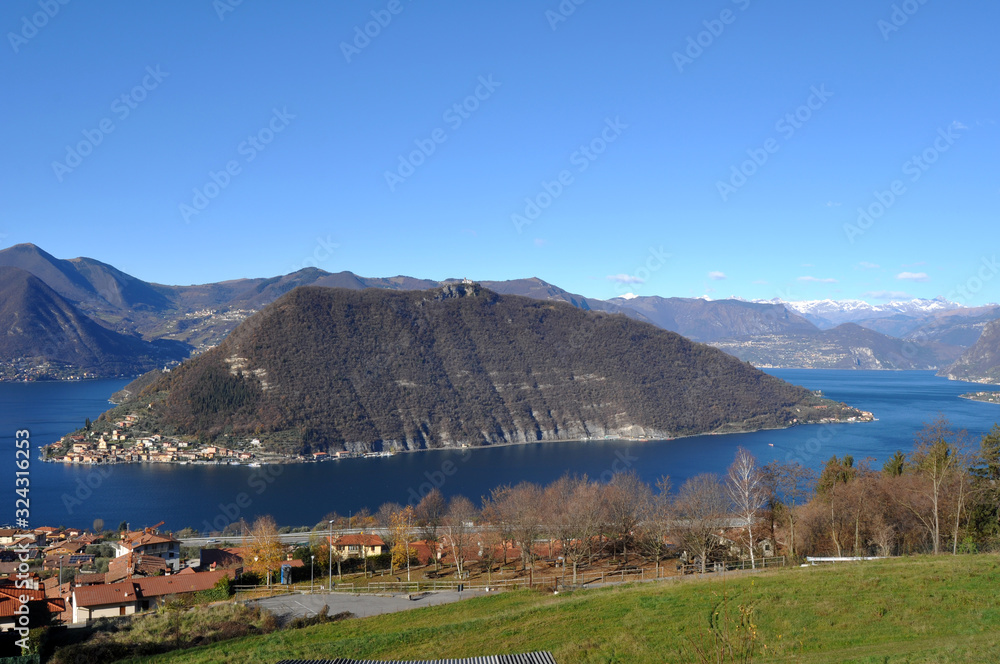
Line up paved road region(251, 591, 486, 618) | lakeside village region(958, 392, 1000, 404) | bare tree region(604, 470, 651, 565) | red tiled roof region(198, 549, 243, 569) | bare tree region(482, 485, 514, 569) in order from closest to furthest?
paved road region(251, 591, 486, 618), bare tree region(604, 470, 651, 565), bare tree region(482, 485, 514, 569), red tiled roof region(198, 549, 243, 569), lakeside village region(958, 392, 1000, 404)

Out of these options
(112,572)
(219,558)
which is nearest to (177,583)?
(112,572)

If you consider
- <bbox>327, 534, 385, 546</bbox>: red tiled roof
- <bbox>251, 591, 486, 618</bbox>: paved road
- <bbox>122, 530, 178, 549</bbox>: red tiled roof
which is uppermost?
<bbox>251, 591, 486, 618</bbox>: paved road

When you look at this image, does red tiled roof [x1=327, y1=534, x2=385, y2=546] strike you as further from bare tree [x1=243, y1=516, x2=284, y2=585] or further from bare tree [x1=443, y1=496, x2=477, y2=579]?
bare tree [x1=443, y1=496, x2=477, y2=579]

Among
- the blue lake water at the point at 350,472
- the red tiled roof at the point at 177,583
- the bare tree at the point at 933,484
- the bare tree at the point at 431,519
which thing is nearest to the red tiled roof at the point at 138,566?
the red tiled roof at the point at 177,583

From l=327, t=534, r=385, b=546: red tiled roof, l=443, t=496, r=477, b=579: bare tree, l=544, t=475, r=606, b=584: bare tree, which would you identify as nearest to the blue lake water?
l=327, t=534, r=385, b=546: red tiled roof

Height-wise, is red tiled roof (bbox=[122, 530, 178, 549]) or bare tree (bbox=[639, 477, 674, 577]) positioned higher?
bare tree (bbox=[639, 477, 674, 577])

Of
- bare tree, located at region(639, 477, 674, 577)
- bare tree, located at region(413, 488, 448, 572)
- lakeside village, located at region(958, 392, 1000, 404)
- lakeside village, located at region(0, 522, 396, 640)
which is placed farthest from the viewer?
lakeside village, located at region(958, 392, 1000, 404)
